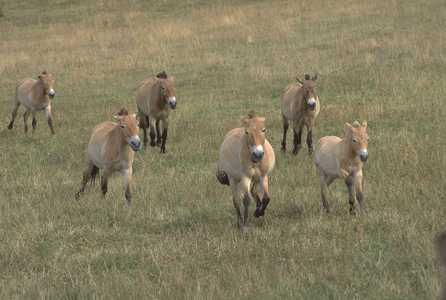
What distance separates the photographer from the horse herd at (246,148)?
8484 mm

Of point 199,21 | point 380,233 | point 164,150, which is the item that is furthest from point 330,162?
point 199,21

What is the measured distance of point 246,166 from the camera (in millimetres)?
8445

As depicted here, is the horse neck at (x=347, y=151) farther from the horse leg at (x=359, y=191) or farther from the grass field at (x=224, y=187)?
the grass field at (x=224, y=187)

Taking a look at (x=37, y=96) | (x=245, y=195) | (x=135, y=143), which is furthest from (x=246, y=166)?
(x=37, y=96)

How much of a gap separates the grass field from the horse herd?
13.0 inches

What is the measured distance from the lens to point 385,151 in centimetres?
1188

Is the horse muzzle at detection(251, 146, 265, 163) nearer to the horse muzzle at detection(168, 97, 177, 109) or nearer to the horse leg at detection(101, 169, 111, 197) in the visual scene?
the horse leg at detection(101, 169, 111, 197)

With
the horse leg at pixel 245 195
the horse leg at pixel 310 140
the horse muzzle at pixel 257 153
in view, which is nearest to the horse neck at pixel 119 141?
the horse leg at pixel 245 195

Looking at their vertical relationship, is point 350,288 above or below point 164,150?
above

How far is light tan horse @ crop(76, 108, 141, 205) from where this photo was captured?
10.4m

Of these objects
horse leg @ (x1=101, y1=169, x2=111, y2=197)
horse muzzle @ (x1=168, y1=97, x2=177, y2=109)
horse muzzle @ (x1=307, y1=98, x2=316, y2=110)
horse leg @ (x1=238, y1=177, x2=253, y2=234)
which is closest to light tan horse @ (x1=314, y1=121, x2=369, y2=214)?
horse leg @ (x1=238, y1=177, x2=253, y2=234)

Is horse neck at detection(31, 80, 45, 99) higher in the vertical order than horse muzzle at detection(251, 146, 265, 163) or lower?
lower

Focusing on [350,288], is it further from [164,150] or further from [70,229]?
[164,150]

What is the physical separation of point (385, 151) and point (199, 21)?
77.5 ft
